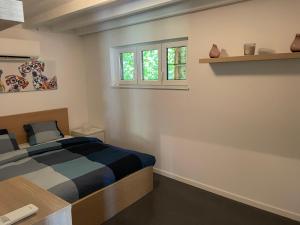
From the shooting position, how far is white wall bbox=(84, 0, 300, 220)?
224cm

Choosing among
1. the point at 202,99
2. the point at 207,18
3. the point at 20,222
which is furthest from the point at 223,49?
the point at 20,222

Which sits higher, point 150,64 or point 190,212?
point 150,64

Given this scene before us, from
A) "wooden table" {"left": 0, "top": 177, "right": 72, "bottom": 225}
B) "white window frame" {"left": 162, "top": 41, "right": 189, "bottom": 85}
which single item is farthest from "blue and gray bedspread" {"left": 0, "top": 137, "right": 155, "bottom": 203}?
"white window frame" {"left": 162, "top": 41, "right": 189, "bottom": 85}

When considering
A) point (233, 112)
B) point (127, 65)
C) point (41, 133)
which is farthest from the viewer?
point (127, 65)

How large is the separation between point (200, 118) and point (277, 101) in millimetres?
881

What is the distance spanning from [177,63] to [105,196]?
6.23 ft

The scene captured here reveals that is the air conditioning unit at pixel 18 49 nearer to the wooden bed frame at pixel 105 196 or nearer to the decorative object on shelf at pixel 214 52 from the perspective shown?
the wooden bed frame at pixel 105 196

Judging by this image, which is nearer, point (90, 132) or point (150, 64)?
point (150, 64)

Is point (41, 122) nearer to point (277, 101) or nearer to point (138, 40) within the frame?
point (138, 40)

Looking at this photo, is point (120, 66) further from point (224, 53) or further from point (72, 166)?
point (72, 166)

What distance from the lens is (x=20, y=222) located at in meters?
0.89

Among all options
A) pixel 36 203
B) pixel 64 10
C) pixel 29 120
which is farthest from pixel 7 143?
pixel 36 203

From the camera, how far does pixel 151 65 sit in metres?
3.44

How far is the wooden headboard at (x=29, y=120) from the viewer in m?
3.34
